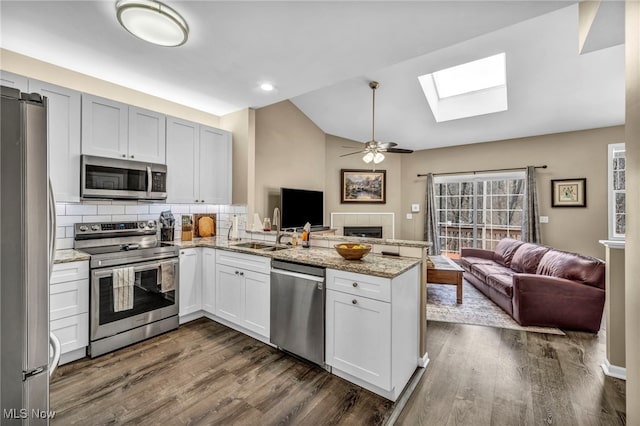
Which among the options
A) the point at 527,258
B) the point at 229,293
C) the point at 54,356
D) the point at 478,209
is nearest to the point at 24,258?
the point at 54,356

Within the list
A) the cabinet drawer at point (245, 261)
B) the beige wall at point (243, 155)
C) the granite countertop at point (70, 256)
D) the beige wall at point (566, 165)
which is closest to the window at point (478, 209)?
the beige wall at point (566, 165)

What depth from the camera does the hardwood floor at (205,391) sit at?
1.73m

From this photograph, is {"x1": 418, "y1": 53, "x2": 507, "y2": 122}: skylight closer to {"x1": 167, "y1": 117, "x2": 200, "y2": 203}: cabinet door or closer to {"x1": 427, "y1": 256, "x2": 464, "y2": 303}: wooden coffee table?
{"x1": 427, "y1": 256, "x2": 464, "y2": 303}: wooden coffee table

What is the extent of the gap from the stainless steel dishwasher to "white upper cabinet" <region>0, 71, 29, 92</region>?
251cm

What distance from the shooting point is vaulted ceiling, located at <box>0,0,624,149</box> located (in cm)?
185

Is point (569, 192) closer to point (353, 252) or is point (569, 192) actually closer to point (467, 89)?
point (467, 89)

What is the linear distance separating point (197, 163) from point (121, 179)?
2.93ft

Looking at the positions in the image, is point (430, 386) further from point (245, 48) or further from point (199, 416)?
point (245, 48)

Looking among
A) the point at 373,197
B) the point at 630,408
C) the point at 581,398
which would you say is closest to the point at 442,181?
the point at 373,197

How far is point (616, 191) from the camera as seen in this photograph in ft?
14.9

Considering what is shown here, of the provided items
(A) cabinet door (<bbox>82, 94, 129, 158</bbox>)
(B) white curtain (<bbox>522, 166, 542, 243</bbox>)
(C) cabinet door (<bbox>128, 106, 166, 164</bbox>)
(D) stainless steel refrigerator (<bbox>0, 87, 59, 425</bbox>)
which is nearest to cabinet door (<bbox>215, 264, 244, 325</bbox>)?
(C) cabinet door (<bbox>128, 106, 166, 164</bbox>)

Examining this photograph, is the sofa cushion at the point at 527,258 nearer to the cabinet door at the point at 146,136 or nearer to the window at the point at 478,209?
the window at the point at 478,209

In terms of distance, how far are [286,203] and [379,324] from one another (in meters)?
3.09

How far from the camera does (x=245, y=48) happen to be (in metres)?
2.30
